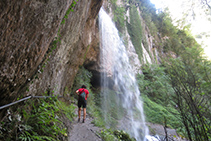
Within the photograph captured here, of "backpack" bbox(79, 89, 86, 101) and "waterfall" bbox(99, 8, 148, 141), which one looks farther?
"waterfall" bbox(99, 8, 148, 141)

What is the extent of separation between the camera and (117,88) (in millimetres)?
11180

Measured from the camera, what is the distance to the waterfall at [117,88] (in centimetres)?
930

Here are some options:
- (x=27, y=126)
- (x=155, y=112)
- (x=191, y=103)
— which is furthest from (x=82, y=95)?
(x=155, y=112)

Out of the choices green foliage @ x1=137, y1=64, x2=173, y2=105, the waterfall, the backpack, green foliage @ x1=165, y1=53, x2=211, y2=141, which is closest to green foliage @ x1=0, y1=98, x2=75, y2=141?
the backpack

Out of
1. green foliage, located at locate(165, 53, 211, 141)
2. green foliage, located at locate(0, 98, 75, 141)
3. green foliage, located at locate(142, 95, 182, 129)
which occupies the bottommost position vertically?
green foliage, located at locate(142, 95, 182, 129)

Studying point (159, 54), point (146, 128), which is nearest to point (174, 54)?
point (159, 54)

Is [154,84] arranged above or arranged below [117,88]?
above

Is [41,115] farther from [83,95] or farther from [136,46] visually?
[136,46]

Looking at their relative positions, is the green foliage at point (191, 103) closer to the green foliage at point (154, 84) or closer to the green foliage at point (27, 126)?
the green foliage at point (27, 126)

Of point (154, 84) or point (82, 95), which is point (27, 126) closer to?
point (82, 95)

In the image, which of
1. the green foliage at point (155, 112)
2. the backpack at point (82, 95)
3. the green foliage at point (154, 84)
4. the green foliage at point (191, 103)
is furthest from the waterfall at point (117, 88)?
the green foliage at point (191, 103)

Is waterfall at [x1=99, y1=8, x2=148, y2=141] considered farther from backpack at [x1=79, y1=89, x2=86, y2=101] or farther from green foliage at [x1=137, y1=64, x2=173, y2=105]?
backpack at [x1=79, y1=89, x2=86, y2=101]

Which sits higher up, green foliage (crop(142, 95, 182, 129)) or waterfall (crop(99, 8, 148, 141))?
waterfall (crop(99, 8, 148, 141))

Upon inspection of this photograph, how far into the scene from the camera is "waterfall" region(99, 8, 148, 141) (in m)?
9.30
